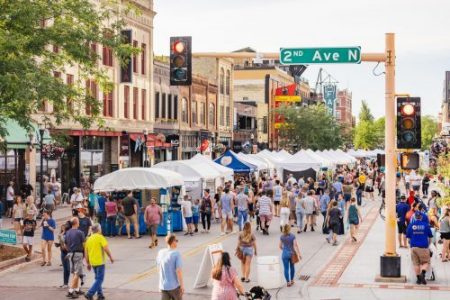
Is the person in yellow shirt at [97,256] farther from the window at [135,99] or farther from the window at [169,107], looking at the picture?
the window at [169,107]

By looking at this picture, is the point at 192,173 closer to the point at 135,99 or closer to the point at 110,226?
the point at 110,226

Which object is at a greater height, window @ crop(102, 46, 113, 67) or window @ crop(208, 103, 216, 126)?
window @ crop(102, 46, 113, 67)

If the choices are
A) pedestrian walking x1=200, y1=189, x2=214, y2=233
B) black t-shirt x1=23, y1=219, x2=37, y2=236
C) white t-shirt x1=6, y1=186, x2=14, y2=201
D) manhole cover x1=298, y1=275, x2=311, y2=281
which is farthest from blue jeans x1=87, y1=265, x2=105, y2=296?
white t-shirt x1=6, y1=186, x2=14, y2=201

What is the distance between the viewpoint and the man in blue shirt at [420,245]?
56.9ft

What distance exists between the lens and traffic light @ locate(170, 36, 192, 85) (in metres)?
14.4

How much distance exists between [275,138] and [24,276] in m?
76.4

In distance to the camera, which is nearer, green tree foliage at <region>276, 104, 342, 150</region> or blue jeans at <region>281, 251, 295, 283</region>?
blue jeans at <region>281, 251, 295, 283</region>

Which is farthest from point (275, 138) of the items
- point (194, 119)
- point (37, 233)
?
point (37, 233)

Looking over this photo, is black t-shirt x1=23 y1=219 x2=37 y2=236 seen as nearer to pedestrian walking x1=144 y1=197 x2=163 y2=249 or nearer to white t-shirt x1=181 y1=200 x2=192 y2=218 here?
pedestrian walking x1=144 y1=197 x2=163 y2=249

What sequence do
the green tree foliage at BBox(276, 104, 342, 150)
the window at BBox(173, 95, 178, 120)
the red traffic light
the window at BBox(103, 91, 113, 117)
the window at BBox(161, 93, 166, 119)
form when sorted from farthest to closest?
1. the green tree foliage at BBox(276, 104, 342, 150)
2. the window at BBox(173, 95, 178, 120)
3. the window at BBox(161, 93, 166, 119)
4. the window at BBox(103, 91, 113, 117)
5. the red traffic light

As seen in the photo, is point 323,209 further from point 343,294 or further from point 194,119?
point 194,119

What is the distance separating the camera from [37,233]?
92.2 ft

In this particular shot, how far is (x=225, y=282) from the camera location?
12258 mm

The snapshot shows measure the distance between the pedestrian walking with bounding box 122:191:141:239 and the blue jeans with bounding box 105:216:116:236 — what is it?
2.33ft
